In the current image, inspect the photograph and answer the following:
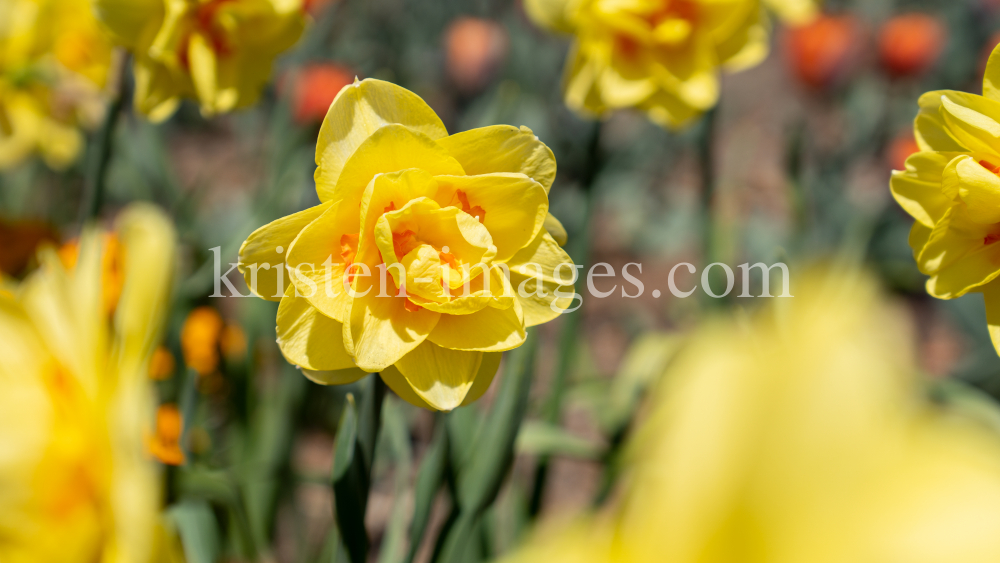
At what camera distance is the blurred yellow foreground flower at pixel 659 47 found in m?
0.88

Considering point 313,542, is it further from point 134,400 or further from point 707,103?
point 707,103

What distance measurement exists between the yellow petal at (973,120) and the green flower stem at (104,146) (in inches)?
36.5

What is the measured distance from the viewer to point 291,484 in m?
1.06

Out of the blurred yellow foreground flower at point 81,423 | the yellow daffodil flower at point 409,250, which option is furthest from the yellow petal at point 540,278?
Result: the blurred yellow foreground flower at point 81,423

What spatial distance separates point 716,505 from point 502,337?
0.91 ft

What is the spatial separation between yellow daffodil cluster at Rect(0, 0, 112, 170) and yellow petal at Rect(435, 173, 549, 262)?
66 cm

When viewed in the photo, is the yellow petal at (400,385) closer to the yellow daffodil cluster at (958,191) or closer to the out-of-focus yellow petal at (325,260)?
the out-of-focus yellow petal at (325,260)

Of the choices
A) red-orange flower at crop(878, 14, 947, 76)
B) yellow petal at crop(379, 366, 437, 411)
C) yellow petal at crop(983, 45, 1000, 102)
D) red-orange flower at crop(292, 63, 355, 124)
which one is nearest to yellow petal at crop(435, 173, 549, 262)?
yellow petal at crop(379, 366, 437, 411)

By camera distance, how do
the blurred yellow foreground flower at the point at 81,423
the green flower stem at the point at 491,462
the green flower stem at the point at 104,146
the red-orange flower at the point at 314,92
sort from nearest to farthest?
the blurred yellow foreground flower at the point at 81,423
the green flower stem at the point at 491,462
the green flower stem at the point at 104,146
the red-orange flower at the point at 314,92

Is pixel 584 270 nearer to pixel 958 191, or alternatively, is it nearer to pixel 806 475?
pixel 958 191

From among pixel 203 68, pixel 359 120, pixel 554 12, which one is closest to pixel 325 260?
pixel 359 120

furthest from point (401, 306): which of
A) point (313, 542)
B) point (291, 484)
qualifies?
point (313, 542)

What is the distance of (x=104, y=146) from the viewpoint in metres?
0.85

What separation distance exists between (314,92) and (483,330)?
1.31m
